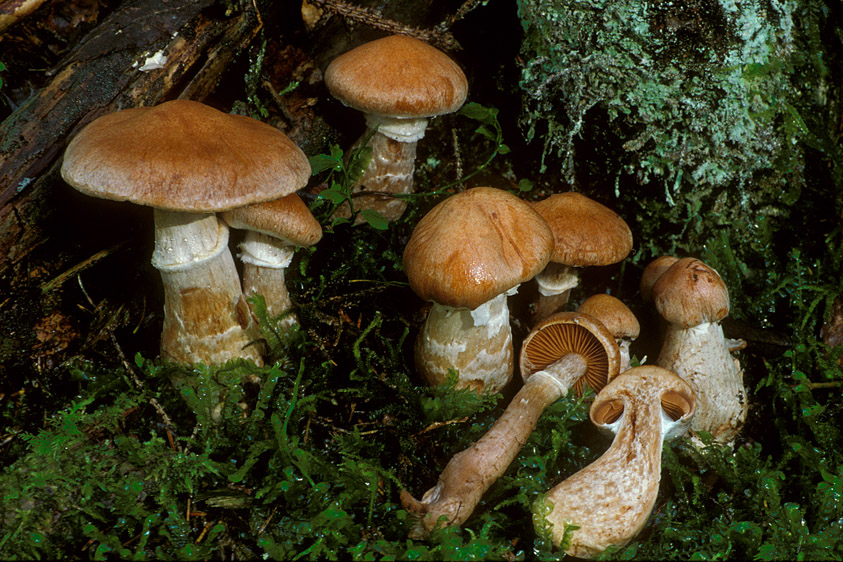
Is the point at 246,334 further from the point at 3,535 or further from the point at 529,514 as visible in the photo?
the point at 529,514

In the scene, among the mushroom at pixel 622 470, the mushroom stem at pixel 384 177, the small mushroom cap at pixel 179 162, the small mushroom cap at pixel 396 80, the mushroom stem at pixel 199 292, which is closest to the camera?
the small mushroom cap at pixel 179 162

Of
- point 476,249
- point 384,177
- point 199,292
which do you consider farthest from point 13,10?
point 476,249

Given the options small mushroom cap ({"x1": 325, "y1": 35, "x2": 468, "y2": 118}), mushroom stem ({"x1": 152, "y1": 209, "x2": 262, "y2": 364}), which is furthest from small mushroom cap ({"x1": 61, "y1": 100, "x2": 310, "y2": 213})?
small mushroom cap ({"x1": 325, "y1": 35, "x2": 468, "y2": 118})

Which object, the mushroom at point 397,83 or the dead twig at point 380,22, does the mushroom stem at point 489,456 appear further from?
the dead twig at point 380,22

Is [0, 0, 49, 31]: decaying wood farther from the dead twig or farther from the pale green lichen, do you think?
the pale green lichen

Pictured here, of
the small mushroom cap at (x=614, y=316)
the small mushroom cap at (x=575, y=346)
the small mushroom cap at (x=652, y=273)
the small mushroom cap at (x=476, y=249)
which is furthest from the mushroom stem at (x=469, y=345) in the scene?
the small mushroom cap at (x=652, y=273)

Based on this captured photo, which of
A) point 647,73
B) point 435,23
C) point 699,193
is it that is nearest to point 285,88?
point 435,23
